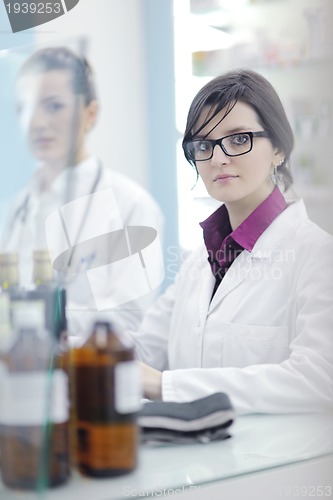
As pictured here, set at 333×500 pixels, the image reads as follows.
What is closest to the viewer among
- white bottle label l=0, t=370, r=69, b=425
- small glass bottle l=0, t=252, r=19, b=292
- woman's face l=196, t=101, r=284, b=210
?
white bottle label l=0, t=370, r=69, b=425

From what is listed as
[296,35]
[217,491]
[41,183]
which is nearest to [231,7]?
[296,35]

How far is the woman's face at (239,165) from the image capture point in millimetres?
1524

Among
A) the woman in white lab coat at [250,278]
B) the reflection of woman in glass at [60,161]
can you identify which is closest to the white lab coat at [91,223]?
the reflection of woman in glass at [60,161]

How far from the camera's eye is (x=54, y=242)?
1433mm

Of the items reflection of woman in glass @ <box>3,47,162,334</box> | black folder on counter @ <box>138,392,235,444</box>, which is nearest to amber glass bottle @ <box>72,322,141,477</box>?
black folder on counter @ <box>138,392,235,444</box>

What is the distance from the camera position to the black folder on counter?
4.08ft

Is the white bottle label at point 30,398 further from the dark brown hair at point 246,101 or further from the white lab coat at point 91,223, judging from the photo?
the dark brown hair at point 246,101

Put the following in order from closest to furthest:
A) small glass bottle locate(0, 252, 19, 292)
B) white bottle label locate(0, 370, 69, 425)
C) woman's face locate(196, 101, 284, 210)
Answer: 1. white bottle label locate(0, 370, 69, 425)
2. small glass bottle locate(0, 252, 19, 292)
3. woman's face locate(196, 101, 284, 210)

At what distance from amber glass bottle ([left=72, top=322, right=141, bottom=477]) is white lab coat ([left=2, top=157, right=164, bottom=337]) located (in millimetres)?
174

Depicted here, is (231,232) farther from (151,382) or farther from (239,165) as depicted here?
(151,382)

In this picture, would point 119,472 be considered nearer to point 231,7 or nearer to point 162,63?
point 162,63

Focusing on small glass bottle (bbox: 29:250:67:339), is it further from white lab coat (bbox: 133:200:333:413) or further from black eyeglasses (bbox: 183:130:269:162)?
black eyeglasses (bbox: 183:130:269:162)

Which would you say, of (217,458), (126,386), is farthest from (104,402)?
(217,458)

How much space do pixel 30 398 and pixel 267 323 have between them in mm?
692
